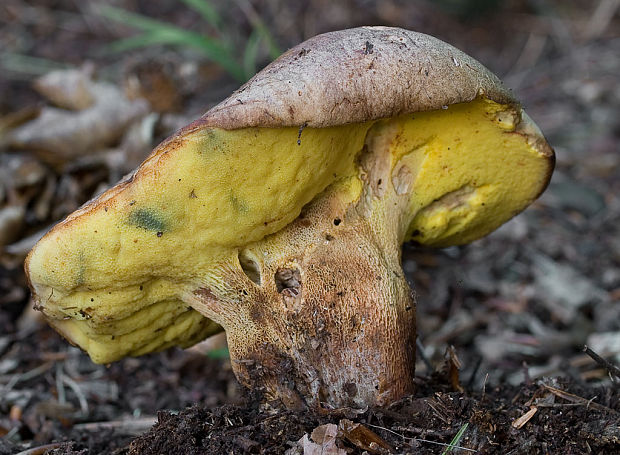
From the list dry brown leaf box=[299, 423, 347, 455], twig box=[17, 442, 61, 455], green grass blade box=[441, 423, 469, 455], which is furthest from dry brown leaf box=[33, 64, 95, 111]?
green grass blade box=[441, 423, 469, 455]

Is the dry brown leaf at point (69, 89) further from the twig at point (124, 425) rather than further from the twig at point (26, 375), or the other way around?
the twig at point (124, 425)

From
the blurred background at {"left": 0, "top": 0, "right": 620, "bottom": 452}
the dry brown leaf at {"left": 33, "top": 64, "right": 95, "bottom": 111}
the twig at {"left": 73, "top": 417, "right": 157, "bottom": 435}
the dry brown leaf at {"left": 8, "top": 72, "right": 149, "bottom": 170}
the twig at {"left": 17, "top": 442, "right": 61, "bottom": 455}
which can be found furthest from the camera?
the dry brown leaf at {"left": 33, "top": 64, "right": 95, "bottom": 111}

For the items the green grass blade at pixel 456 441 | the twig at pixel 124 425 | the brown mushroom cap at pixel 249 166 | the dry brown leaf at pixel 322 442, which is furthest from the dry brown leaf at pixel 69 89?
the green grass blade at pixel 456 441

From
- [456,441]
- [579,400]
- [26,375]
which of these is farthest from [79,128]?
[579,400]

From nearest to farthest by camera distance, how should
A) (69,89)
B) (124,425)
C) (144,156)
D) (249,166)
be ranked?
(249,166) < (124,425) < (144,156) < (69,89)

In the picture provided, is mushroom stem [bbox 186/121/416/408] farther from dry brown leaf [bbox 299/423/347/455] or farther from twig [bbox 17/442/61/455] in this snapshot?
twig [bbox 17/442/61/455]

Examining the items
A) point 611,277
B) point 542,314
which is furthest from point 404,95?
point 611,277

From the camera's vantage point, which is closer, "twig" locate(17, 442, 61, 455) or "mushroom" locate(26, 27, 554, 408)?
"mushroom" locate(26, 27, 554, 408)

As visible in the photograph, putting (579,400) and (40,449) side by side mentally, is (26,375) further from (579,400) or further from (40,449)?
(579,400)
